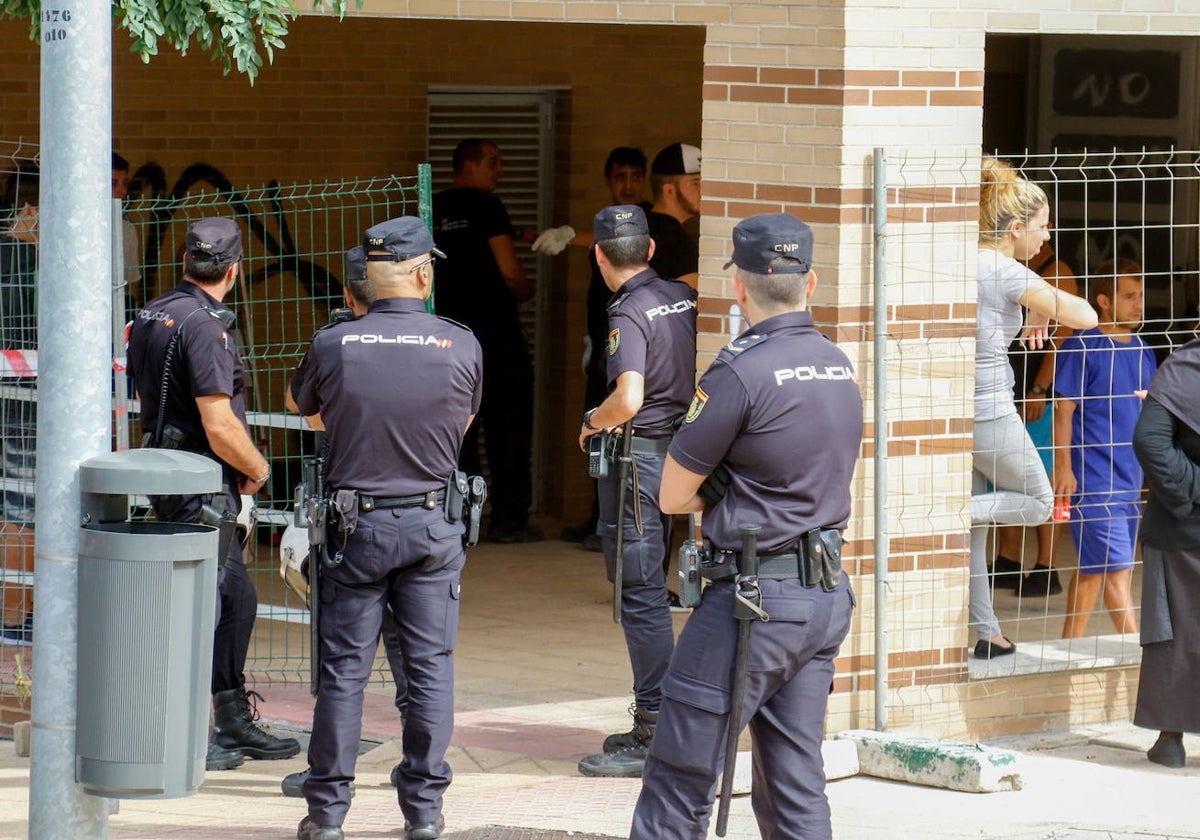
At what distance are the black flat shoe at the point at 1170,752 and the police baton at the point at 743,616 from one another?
8.89ft

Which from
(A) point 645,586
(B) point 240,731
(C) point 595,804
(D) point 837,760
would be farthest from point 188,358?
(D) point 837,760

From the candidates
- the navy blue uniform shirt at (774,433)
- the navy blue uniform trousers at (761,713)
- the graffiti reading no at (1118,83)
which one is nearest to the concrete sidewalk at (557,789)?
the navy blue uniform trousers at (761,713)

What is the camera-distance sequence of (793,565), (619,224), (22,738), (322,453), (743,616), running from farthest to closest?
(22,738) → (619,224) → (322,453) → (793,565) → (743,616)

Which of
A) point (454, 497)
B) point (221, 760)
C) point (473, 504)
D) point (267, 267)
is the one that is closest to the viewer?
point (454, 497)

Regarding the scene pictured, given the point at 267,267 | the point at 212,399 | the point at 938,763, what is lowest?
the point at 938,763

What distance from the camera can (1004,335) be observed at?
693cm

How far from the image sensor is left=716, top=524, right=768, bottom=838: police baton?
4.53 metres

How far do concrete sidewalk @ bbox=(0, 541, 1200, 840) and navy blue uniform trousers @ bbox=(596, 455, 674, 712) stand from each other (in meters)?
0.40

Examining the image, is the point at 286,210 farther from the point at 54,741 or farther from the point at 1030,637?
the point at 54,741

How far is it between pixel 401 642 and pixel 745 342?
1.64 m

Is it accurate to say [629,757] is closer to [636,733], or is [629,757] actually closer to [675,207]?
[636,733]

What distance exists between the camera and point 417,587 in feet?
18.1

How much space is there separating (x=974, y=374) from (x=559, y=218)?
17.4 ft

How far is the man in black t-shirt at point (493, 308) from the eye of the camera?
10273 mm
